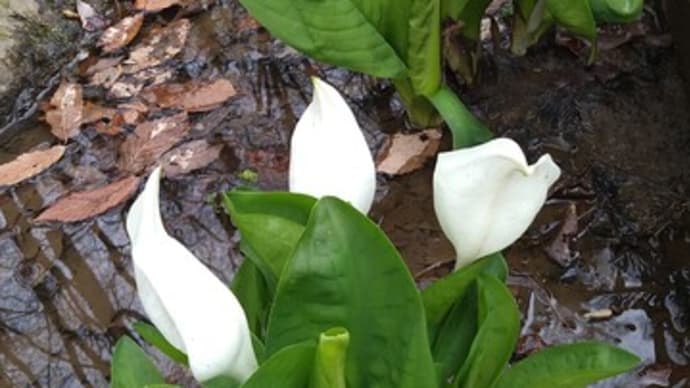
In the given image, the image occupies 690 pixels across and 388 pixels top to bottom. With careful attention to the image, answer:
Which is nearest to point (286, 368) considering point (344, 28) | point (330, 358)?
point (330, 358)

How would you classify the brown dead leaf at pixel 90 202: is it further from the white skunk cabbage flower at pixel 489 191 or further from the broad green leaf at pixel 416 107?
the white skunk cabbage flower at pixel 489 191

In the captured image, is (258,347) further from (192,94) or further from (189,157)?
(192,94)

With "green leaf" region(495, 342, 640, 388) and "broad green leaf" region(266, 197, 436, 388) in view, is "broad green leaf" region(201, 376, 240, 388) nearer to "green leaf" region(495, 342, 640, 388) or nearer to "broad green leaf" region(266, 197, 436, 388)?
"broad green leaf" region(266, 197, 436, 388)

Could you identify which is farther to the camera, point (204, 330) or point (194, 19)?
point (194, 19)

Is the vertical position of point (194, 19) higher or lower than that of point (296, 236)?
lower

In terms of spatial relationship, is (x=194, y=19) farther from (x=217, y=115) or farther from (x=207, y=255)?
(x=207, y=255)

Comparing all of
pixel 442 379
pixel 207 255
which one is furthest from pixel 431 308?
pixel 207 255

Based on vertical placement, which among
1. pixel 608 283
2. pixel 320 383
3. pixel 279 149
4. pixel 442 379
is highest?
pixel 320 383
